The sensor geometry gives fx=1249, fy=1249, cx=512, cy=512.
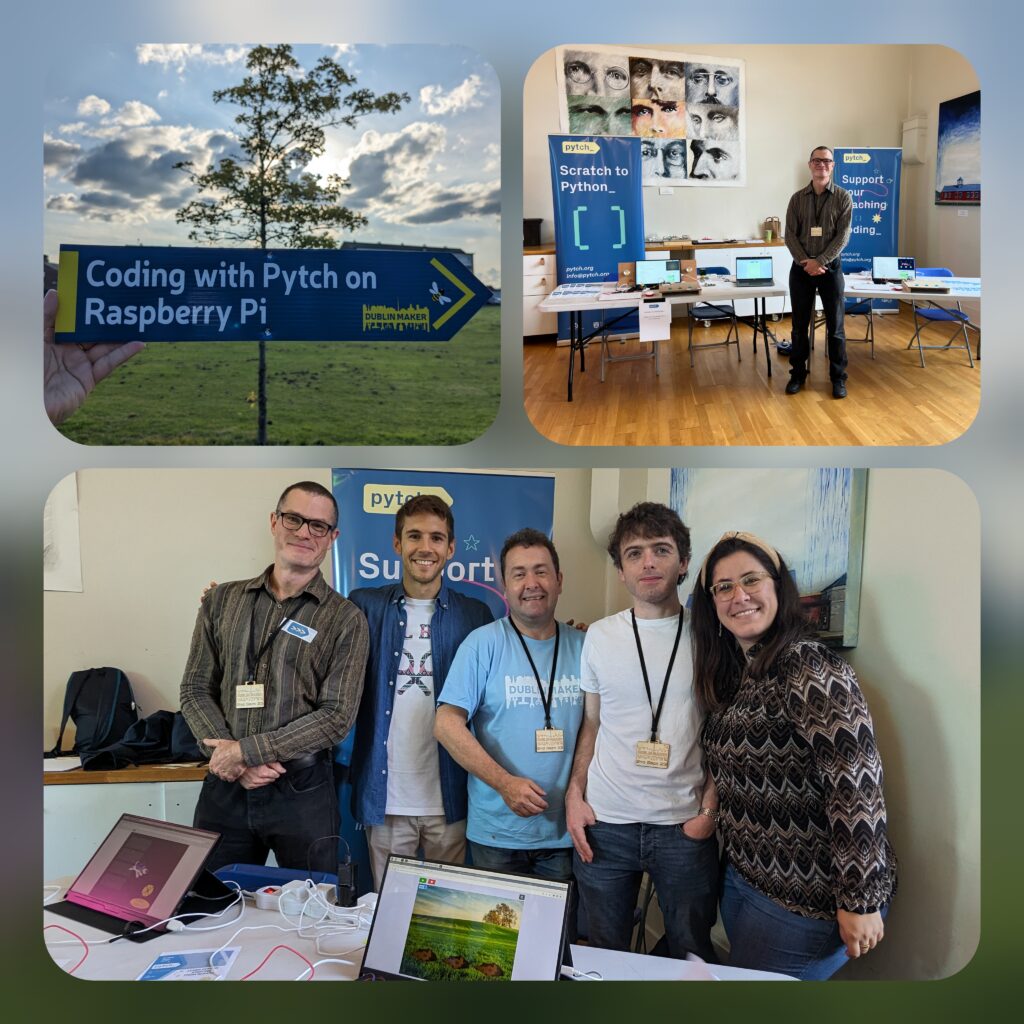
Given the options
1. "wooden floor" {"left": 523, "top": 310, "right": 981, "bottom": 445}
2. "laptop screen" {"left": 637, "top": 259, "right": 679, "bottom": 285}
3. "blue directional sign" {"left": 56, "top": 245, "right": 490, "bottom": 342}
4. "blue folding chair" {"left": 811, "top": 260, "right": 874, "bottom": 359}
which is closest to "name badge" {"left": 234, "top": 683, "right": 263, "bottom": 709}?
"blue directional sign" {"left": 56, "top": 245, "right": 490, "bottom": 342}

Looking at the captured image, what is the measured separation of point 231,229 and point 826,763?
2.04 m

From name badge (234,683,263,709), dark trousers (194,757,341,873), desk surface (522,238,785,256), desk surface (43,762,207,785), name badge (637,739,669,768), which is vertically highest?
desk surface (522,238,785,256)

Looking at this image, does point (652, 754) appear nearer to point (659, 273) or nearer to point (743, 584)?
point (743, 584)

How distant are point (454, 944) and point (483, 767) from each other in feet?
1.47

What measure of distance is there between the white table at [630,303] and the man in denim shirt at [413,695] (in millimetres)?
559

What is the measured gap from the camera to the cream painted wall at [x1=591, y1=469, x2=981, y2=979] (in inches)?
127

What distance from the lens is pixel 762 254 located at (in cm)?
330

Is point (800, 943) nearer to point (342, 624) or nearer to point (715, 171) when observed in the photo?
point (342, 624)

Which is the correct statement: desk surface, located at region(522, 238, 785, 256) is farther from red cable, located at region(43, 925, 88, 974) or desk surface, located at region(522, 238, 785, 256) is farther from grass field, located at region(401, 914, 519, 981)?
red cable, located at region(43, 925, 88, 974)

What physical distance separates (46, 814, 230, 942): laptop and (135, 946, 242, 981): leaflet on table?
8cm

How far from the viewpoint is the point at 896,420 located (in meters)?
3.23
